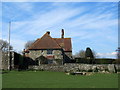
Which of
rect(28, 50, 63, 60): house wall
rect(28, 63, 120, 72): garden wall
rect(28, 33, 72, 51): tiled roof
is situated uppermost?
rect(28, 33, 72, 51): tiled roof

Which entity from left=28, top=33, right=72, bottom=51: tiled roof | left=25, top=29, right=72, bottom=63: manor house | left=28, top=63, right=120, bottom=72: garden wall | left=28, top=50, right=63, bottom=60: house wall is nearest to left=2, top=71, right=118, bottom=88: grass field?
left=28, top=63, right=120, bottom=72: garden wall

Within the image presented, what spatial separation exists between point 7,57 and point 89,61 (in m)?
16.4

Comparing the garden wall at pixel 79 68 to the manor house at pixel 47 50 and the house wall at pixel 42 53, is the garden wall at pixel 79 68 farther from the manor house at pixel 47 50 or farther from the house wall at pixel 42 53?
the house wall at pixel 42 53

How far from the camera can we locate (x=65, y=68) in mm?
38188

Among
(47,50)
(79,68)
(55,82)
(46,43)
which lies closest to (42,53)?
(47,50)

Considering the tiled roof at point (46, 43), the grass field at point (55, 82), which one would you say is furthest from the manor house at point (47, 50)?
the grass field at point (55, 82)

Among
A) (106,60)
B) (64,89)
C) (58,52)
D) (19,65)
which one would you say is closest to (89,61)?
(106,60)

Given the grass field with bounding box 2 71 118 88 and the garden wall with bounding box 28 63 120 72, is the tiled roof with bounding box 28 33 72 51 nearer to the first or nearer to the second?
the garden wall with bounding box 28 63 120 72

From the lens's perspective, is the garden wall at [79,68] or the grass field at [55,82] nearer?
the grass field at [55,82]

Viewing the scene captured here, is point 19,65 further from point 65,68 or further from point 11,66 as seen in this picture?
point 65,68

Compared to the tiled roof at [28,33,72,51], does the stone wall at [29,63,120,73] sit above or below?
below

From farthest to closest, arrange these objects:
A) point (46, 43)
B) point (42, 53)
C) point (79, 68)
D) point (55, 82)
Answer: point (46, 43), point (42, 53), point (79, 68), point (55, 82)

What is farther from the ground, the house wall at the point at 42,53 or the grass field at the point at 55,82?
the house wall at the point at 42,53

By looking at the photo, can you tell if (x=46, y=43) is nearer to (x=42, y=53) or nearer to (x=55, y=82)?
(x=42, y=53)
